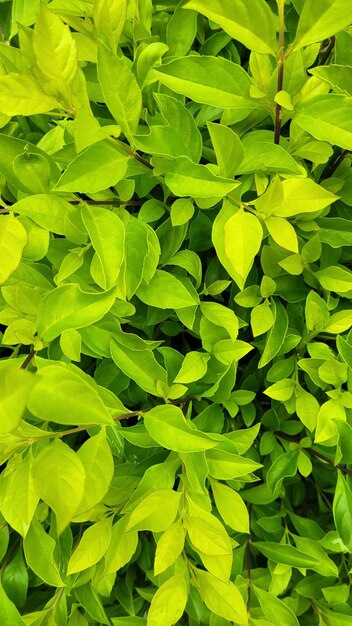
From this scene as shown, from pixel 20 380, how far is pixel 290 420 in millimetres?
518

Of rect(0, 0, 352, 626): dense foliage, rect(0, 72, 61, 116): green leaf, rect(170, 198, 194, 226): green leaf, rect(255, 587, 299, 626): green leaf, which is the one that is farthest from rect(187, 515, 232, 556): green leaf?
rect(0, 72, 61, 116): green leaf

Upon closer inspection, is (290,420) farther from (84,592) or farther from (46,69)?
(46,69)

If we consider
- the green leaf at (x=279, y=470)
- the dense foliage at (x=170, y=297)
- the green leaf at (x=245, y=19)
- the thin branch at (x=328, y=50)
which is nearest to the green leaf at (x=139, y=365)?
the dense foliage at (x=170, y=297)

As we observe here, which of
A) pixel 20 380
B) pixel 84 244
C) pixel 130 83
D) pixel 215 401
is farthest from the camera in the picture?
pixel 215 401

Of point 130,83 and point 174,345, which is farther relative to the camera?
point 174,345

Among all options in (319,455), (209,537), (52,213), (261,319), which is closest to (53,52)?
(52,213)

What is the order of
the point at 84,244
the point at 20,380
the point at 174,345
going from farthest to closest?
the point at 174,345, the point at 84,244, the point at 20,380

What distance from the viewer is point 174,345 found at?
33.3 inches

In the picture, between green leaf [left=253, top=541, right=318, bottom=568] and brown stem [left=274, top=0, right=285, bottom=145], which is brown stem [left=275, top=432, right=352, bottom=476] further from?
brown stem [left=274, top=0, right=285, bottom=145]

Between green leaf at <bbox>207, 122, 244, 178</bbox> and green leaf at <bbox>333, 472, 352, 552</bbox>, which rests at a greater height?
green leaf at <bbox>207, 122, 244, 178</bbox>

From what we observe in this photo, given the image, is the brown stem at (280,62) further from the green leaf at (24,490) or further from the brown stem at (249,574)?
the brown stem at (249,574)

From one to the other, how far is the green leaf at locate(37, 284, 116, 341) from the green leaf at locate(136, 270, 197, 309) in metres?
0.11

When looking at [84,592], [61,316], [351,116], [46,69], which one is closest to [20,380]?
[61,316]

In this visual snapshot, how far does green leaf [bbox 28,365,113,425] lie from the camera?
385 millimetres
